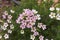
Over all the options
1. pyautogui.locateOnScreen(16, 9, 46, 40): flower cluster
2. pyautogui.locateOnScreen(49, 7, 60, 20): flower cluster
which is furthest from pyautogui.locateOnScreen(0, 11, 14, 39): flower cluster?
pyautogui.locateOnScreen(49, 7, 60, 20): flower cluster

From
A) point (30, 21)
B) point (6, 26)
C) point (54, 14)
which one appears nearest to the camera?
point (30, 21)

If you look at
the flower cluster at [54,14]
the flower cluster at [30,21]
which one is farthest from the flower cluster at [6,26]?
the flower cluster at [54,14]

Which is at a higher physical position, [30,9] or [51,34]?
[30,9]

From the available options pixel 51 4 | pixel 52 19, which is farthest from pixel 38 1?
pixel 52 19

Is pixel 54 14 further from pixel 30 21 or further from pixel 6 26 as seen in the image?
pixel 6 26

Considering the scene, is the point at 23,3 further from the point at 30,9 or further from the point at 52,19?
the point at 52,19

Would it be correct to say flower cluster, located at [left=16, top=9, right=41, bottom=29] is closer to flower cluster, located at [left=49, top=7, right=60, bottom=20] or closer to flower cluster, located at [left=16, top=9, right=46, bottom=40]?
flower cluster, located at [left=16, top=9, right=46, bottom=40]

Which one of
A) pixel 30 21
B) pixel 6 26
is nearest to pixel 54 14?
pixel 30 21

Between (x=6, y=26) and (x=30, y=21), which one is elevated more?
(x=30, y=21)
